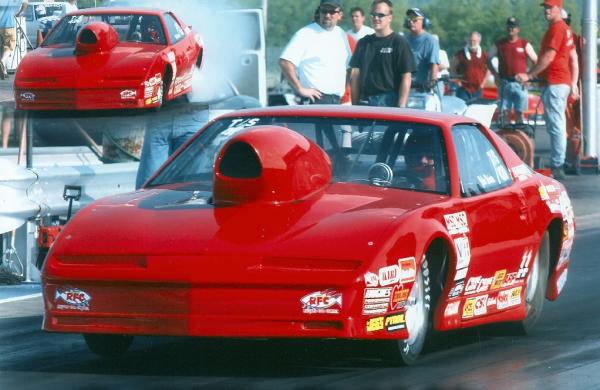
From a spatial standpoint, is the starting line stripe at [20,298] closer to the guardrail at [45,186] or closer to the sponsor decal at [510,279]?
the guardrail at [45,186]

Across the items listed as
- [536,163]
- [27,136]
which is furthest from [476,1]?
[27,136]

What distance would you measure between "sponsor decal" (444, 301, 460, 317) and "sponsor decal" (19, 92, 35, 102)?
8.92 feet

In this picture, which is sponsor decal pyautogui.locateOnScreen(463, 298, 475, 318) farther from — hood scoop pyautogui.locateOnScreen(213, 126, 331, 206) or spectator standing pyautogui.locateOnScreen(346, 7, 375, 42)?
spectator standing pyautogui.locateOnScreen(346, 7, 375, 42)

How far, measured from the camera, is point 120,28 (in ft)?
29.7

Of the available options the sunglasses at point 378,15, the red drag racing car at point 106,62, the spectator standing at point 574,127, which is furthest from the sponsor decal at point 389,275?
the spectator standing at point 574,127

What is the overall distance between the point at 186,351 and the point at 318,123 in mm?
1305

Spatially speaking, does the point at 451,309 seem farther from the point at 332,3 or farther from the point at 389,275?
the point at 332,3

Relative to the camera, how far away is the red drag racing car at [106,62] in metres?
8.63

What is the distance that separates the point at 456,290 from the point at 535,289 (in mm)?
1327

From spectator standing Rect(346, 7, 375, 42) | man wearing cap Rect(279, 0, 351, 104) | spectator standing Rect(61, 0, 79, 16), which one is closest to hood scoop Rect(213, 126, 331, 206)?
spectator standing Rect(61, 0, 79, 16)

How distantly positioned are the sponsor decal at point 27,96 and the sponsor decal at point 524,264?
276cm

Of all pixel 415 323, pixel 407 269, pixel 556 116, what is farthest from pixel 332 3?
pixel 407 269

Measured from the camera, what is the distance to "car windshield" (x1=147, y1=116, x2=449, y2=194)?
7.93m

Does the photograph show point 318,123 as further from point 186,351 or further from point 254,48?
point 254,48
